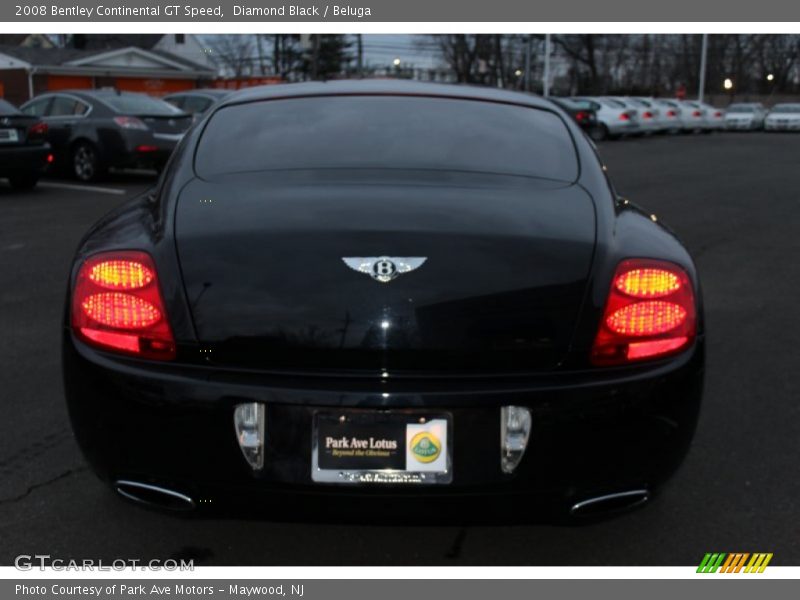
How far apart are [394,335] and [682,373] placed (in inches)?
32.1

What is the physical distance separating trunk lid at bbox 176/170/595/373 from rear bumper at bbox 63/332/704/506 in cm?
8

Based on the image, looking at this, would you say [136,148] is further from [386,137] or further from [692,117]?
[692,117]

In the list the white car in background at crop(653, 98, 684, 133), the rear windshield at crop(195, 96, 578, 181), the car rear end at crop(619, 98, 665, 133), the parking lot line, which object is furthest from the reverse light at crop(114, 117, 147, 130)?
the white car in background at crop(653, 98, 684, 133)

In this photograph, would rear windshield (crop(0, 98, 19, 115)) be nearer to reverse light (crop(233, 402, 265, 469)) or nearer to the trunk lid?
the trunk lid

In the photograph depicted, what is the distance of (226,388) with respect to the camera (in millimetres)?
2312

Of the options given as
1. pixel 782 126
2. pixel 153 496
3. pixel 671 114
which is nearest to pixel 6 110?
pixel 153 496

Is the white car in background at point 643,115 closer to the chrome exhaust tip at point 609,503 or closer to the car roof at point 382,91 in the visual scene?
the car roof at point 382,91

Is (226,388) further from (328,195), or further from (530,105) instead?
(530,105)

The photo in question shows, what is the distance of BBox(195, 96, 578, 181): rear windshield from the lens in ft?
9.73

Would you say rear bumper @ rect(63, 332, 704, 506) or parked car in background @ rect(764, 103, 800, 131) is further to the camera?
parked car in background @ rect(764, 103, 800, 131)

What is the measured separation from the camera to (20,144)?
1234cm

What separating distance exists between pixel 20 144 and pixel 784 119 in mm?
37390

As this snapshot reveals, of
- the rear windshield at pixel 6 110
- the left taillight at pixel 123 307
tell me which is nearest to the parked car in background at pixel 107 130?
the rear windshield at pixel 6 110
